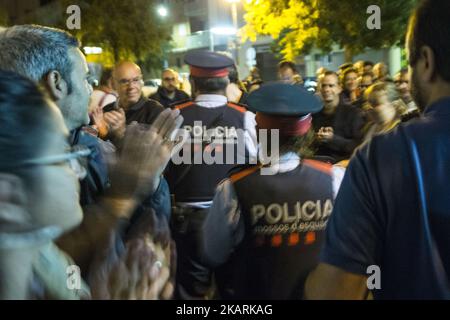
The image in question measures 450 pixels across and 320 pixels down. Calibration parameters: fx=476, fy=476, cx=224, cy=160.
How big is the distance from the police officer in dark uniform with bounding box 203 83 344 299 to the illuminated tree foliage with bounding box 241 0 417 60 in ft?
40.4

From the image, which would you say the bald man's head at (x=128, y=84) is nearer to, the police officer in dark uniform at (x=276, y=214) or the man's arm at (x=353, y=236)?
the police officer in dark uniform at (x=276, y=214)

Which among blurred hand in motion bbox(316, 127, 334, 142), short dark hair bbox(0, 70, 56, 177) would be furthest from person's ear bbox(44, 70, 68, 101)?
blurred hand in motion bbox(316, 127, 334, 142)

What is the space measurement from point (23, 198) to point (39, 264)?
231 millimetres

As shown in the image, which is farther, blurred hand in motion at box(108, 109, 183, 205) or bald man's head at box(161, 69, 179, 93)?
bald man's head at box(161, 69, 179, 93)

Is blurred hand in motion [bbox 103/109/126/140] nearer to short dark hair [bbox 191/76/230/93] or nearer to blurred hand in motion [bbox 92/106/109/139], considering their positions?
blurred hand in motion [bbox 92/106/109/139]

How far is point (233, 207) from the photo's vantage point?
2422 millimetres

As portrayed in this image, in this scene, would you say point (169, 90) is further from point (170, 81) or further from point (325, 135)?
point (325, 135)

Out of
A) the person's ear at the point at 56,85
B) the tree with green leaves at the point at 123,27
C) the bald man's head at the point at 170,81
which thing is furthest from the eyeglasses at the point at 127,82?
the tree with green leaves at the point at 123,27

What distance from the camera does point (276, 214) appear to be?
239 centimetres

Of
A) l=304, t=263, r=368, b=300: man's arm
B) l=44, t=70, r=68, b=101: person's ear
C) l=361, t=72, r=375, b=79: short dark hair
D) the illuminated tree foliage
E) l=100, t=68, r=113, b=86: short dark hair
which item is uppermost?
the illuminated tree foliage

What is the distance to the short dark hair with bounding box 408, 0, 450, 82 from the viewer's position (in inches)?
52.9

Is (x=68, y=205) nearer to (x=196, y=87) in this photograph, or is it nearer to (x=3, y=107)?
(x=3, y=107)
